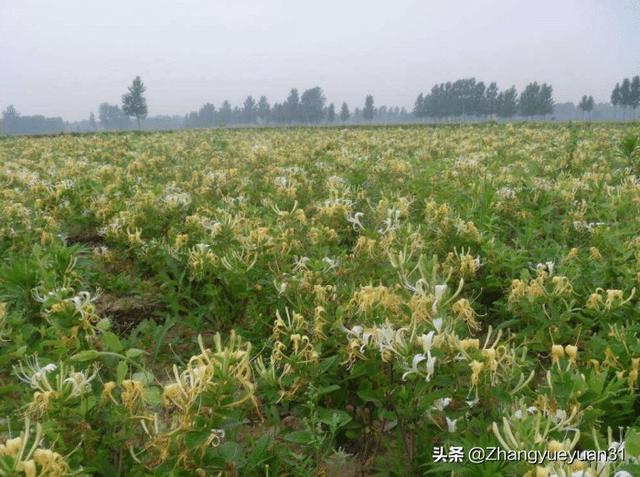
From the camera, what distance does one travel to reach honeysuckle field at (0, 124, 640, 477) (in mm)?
1521

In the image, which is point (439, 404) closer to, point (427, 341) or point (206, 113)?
point (427, 341)

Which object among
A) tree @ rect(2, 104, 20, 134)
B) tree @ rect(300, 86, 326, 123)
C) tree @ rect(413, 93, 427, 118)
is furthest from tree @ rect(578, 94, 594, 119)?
tree @ rect(2, 104, 20, 134)

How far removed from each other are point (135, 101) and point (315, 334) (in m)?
88.8

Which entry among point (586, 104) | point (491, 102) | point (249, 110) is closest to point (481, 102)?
point (491, 102)

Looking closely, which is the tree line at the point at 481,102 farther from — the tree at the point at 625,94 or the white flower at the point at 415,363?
the white flower at the point at 415,363

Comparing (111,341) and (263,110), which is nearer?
(111,341)

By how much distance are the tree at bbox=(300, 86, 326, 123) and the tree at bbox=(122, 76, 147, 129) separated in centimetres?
4396

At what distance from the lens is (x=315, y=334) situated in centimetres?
206

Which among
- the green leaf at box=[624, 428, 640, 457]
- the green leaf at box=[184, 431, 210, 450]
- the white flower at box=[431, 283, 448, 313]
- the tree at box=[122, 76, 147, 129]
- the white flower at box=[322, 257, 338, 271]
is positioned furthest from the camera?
the tree at box=[122, 76, 147, 129]

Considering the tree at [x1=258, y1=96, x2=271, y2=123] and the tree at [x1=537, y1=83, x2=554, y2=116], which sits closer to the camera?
the tree at [x1=537, y1=83, x2=554, y2=116]

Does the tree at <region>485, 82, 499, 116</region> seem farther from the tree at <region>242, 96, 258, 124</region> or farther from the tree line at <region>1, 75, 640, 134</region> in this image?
the tree at <region>242, 96, 258, 124</region>

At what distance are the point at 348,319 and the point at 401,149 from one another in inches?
393

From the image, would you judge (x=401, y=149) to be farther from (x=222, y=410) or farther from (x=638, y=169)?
(x=222, y=410)

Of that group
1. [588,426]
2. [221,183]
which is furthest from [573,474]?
[221,183]
